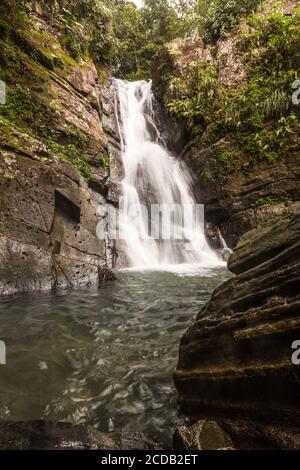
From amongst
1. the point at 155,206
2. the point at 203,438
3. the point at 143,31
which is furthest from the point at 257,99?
the point at 143,31

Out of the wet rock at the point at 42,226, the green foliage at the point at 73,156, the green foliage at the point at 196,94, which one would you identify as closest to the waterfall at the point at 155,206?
the green foliage at the point at 196,94

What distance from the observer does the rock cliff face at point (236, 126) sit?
11.8 meters

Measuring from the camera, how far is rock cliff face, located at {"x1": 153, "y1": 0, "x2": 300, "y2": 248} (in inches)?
463

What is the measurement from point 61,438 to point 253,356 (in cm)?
150

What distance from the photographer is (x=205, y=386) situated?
235cm

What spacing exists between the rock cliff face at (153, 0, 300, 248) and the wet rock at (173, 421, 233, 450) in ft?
33.7

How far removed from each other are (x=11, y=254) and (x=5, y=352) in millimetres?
3176

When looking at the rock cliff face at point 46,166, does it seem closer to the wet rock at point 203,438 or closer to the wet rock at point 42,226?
the wet rock at point 42,226

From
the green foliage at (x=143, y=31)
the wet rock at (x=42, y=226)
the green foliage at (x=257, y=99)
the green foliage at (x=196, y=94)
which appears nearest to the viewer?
the wet rock at (x=42, y=226)

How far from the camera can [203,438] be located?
193cm

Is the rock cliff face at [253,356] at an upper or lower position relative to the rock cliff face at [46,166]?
lower

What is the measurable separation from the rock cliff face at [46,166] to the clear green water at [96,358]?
3.56ft
